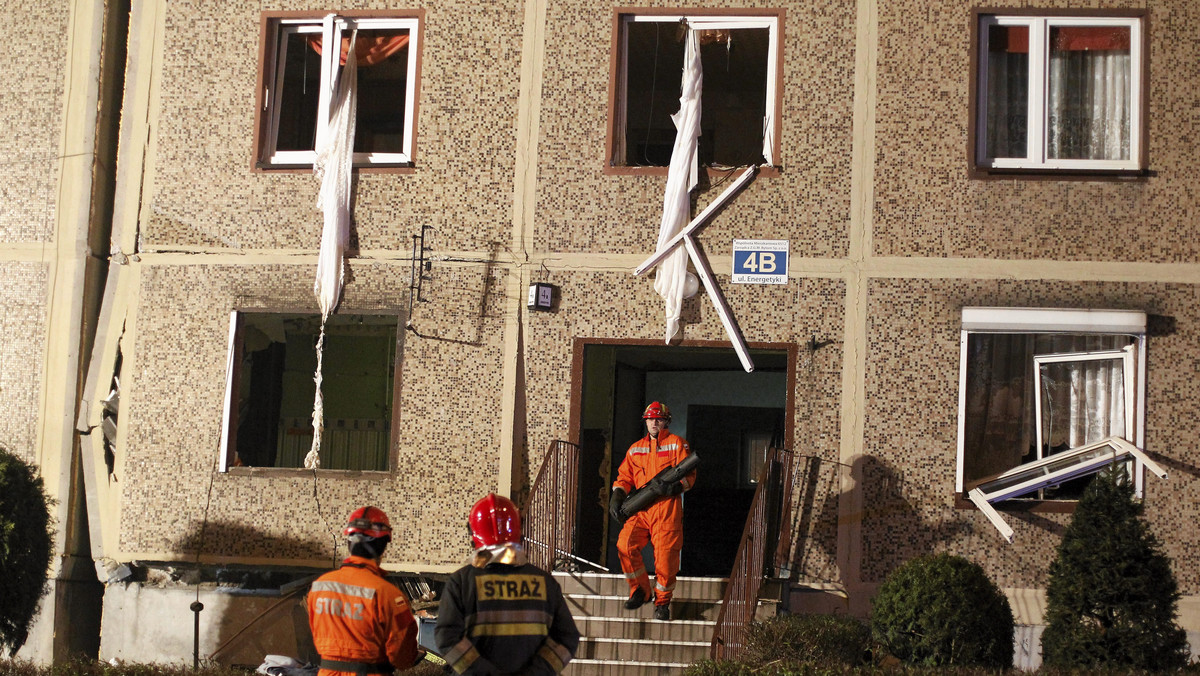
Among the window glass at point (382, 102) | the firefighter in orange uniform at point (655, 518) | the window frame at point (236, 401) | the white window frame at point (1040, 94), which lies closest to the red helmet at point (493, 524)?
the firefighter in orange uniform at point (655, 518)

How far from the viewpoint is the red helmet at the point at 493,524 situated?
6.27 meters

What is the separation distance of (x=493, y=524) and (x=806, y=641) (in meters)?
3.52

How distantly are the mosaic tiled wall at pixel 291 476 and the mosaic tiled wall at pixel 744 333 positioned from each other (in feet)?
1.44

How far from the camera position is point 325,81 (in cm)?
1167

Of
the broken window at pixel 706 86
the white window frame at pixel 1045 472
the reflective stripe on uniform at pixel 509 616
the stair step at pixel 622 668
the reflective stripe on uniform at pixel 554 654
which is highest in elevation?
the broken window at pixel 706 86

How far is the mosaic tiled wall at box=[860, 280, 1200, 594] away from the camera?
10.3 meters

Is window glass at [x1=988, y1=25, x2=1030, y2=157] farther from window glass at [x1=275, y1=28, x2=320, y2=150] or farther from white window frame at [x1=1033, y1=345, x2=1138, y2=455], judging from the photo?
window glass at [x1=275, y1=28, x2=320, y2=150]

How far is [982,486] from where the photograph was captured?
10.5 m

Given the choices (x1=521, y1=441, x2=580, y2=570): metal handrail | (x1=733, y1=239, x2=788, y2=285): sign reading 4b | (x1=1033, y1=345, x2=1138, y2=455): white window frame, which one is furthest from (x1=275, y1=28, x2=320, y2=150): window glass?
(x1=1033, y1=345, x2=1138, y2=455): white window frame

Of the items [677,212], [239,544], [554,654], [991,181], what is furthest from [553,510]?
[991,181]

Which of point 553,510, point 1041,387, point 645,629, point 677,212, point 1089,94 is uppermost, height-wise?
point 1089,94

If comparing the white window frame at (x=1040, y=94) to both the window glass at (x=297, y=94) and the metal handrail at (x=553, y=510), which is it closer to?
the metal handrail at (x=553, y=510)

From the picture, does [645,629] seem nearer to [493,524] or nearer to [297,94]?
[493,524]

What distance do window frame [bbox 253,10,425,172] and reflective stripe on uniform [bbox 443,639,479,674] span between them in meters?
6.22
